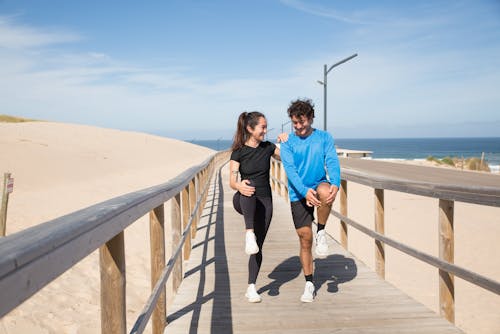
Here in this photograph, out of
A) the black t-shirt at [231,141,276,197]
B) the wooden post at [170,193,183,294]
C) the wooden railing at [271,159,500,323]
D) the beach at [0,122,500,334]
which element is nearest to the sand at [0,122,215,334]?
the beach at [0,122,500,334]

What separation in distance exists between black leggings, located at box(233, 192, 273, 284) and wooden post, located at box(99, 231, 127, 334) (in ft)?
7.45

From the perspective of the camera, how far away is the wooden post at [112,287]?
199cm

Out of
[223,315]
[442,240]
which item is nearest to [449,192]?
[442,240]

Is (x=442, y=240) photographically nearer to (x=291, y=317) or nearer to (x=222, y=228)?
(x=291, y=317)

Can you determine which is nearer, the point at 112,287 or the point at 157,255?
the point at 112,287

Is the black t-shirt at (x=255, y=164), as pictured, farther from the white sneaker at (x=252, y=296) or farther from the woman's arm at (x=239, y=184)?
the white sneaker at (x=252, y=296)

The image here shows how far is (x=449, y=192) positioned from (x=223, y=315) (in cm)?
212

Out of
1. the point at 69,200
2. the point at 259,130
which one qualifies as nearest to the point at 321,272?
the point at 259,130

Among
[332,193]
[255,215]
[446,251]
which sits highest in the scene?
[332,193]

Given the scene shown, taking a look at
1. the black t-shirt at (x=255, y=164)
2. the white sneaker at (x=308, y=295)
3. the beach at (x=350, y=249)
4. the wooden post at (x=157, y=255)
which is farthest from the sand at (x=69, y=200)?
the white sneaker at (x=308, y=295)

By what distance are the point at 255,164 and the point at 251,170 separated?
0.07m

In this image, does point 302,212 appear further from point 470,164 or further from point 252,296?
point 470,164

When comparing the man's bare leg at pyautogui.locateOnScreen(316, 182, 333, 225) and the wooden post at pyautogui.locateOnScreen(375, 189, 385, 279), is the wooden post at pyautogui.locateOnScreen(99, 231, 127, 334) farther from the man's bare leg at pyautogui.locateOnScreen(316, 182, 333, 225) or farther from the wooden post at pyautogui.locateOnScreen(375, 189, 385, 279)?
the wooden post at pyautogui.locateOnScreen(375, 189, 385, 279)

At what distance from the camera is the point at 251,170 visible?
433 cm
